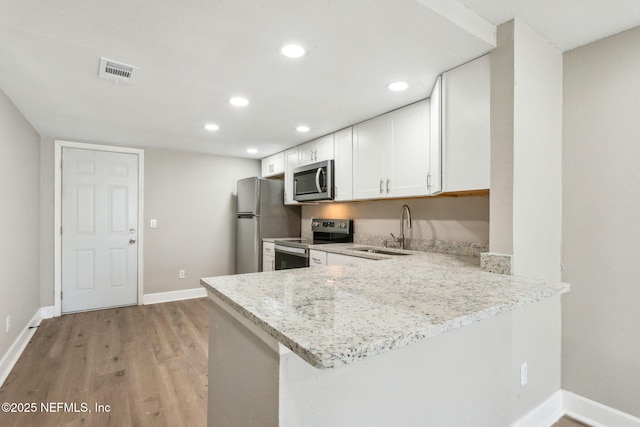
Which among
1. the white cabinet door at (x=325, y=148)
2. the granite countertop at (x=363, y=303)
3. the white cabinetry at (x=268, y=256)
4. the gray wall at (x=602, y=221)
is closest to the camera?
the granite countertop at (x=363, y=303)

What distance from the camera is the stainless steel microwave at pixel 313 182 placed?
11.4ft

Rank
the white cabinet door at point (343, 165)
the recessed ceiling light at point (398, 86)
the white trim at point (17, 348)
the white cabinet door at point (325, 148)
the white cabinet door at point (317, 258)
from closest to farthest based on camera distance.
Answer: the recessed ceiling light at point (398, 86), the white trim at point (17, 348), the white cabinet door at point (317, 258), the white cabinet door at point (343, 165), the white cabinet door at point (325, 148)

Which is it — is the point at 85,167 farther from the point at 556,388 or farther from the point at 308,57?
the point at 556,388

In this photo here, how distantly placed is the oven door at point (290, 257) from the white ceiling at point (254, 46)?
4.81ft

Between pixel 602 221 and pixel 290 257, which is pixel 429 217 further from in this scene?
pixel 290 257

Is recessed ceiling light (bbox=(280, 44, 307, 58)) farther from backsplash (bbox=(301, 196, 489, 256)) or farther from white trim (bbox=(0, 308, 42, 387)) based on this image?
white trim (bbox=(0, 308, 42, 387))

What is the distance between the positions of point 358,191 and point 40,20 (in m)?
2.46

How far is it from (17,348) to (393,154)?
364 centimetres

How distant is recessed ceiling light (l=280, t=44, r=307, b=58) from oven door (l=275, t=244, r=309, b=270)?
6.61 feet

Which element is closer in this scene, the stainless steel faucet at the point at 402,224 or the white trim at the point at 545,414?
the white trim at the point at 545,414

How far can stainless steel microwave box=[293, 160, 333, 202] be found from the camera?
349 centimetres

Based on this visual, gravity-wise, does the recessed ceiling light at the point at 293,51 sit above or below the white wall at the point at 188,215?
above

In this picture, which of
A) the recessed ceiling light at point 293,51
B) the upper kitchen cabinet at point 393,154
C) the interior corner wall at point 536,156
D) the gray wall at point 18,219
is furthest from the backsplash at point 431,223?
the gray wall at point 18,219

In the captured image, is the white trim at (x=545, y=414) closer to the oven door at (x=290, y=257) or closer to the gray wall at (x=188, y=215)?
the oven door at (x=290, y=257)
